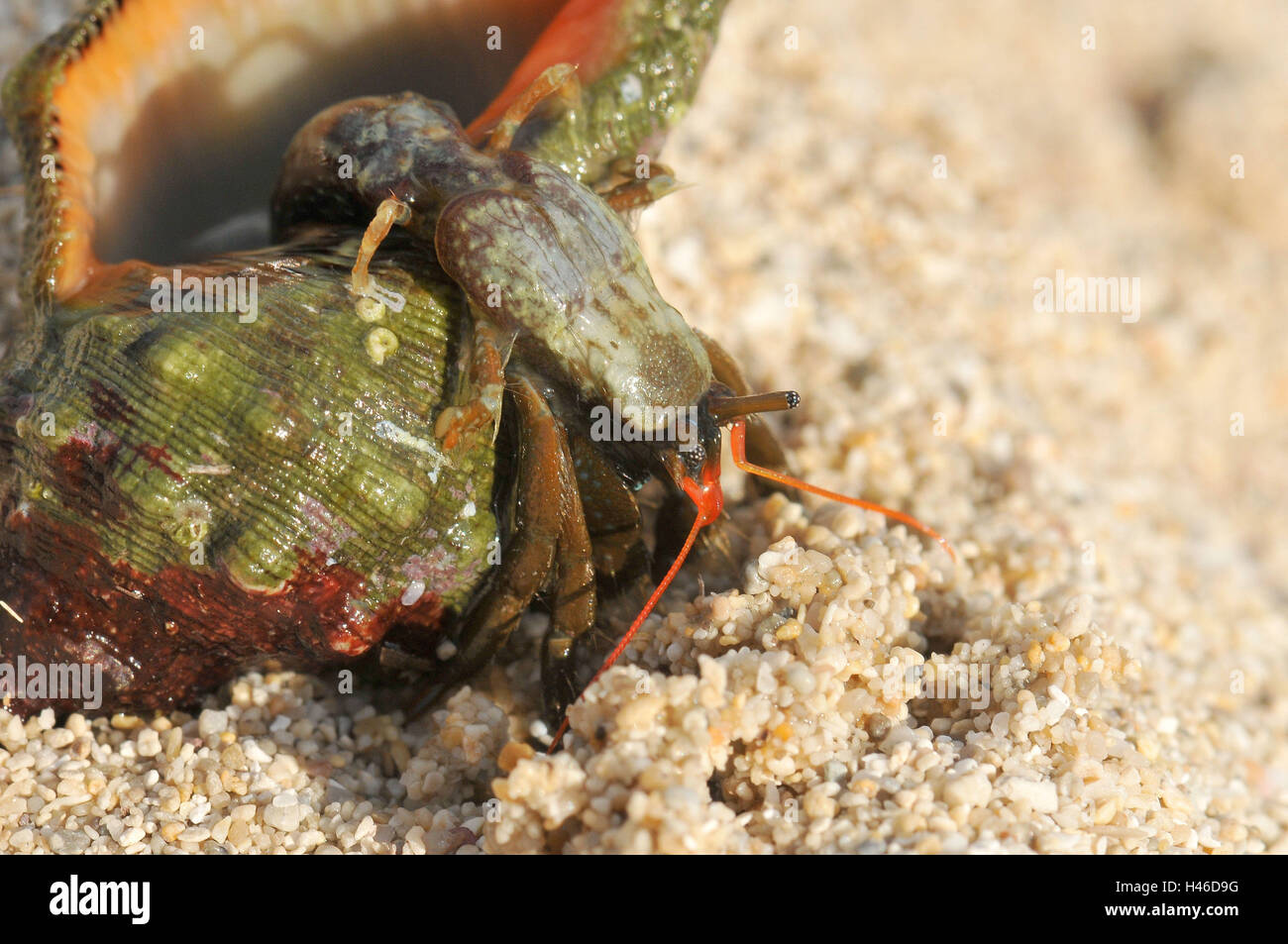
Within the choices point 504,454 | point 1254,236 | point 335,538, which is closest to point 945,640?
point 504,454

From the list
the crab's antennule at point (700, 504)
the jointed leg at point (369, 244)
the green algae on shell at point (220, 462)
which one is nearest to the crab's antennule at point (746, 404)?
the crab's antennule at point (700, 504)

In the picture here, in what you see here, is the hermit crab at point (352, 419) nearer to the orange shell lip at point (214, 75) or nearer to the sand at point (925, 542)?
the orange shell lip at point (214, 75)

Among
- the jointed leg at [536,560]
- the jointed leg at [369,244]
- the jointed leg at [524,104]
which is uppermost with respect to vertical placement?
the jointed leg at [524,104]

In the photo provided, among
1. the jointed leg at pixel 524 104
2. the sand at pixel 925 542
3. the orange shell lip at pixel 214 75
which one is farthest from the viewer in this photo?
the orange shell lip at pixel 214 75

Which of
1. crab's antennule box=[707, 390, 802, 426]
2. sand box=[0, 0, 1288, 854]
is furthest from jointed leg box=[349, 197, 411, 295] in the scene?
sand box=[0, 0, 1288, 854]

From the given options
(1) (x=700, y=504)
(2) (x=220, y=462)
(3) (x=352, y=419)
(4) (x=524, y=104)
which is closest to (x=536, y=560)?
(1) (x=700, y=504)

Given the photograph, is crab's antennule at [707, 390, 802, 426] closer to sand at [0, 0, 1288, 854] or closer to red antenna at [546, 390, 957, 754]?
red antenna at [546, 390, 957, 754]

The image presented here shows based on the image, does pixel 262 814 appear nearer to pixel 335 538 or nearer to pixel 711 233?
pixel 335 538

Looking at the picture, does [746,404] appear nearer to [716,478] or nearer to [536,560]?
[716,478]
